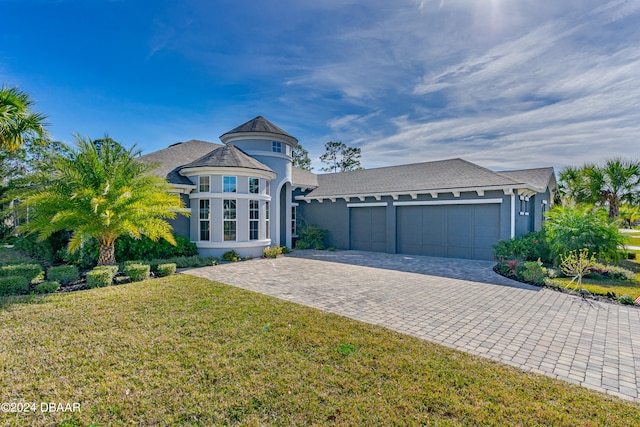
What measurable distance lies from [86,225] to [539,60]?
1564cm

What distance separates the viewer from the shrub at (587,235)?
10117mm

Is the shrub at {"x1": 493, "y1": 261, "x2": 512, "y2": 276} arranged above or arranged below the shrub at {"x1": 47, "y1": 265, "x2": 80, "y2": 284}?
below

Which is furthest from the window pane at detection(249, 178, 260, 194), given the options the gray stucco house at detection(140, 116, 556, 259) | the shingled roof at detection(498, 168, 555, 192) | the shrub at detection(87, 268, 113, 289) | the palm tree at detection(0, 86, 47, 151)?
the shingled roof at detection(498, 168, 555, 192)

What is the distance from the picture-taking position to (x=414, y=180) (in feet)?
55.3

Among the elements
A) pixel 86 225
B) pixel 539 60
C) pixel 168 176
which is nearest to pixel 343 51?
pixel 539 60

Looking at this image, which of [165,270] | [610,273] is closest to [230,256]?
[165,270]

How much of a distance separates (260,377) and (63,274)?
840cm

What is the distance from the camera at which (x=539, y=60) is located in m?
9.95

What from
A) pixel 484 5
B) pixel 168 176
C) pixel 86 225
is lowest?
pixel 86 225

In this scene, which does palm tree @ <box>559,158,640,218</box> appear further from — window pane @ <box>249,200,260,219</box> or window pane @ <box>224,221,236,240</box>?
window pane @ <box>224,221,236,240</box>

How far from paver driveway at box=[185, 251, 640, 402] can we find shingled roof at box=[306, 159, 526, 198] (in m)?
4.50

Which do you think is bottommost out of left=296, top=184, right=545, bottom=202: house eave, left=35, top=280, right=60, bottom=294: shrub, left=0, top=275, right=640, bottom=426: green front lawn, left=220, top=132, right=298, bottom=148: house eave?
left=0, top=275, right=640, bottom=426: green front lawn

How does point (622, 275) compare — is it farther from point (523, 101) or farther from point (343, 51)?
point (343, 51)

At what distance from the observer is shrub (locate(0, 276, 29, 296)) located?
7.47 m
